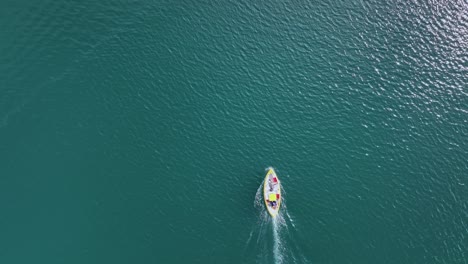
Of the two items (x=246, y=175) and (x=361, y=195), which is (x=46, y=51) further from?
(x=361, y=195)

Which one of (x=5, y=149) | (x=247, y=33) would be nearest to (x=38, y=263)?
(x=5, y=149)

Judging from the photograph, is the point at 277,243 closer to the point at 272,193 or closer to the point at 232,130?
the point at 272,193

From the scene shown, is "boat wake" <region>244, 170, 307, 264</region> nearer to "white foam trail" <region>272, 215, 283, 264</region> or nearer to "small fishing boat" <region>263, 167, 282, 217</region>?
"white foam trail" <region>272, 215, 283, 264</region>

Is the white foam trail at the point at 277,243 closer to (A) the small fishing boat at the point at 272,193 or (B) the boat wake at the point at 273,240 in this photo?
(B) the boat wake at the point at 273,240

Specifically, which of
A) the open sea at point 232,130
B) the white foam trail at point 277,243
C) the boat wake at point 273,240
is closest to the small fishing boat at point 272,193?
the boat wake at point 273,240

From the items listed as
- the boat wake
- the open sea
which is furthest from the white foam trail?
the open sea
